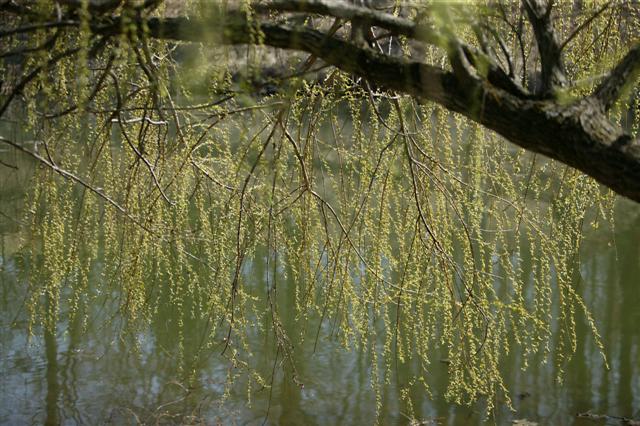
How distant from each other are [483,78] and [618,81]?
27 cm

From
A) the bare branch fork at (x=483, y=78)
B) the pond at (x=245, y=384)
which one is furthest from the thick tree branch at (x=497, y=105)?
the pond at (x=245, y=384)

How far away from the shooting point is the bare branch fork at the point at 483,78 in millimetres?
1593

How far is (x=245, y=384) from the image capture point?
4.81m

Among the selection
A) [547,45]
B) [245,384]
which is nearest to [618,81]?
[547,45]

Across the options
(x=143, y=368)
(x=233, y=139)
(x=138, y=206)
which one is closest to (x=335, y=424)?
(x=143, y=368)

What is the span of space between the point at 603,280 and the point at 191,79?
5198 millimetres

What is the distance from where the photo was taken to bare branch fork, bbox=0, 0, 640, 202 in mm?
1593

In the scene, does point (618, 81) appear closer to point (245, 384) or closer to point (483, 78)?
point (483, 78)

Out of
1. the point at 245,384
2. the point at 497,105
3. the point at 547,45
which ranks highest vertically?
the point at 547,45

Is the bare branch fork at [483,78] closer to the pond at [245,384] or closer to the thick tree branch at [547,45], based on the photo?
the thick tree branch at [547,45]

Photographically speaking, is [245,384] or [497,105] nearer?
[497,105]

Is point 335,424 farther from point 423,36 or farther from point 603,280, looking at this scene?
point 423,36

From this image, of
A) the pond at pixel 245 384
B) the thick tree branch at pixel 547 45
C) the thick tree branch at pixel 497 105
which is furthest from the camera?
the pond at pixel 245 384

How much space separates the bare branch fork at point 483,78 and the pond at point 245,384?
258cm
